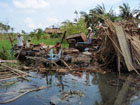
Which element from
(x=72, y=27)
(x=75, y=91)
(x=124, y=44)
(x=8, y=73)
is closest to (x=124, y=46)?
(x=124, y=44)

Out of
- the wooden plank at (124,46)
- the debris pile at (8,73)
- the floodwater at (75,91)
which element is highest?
the wooden plank at (124,46)

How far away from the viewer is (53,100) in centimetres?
429

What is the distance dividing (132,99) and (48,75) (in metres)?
3.82

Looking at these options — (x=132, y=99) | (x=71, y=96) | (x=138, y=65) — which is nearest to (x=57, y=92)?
(x=71, y=96)

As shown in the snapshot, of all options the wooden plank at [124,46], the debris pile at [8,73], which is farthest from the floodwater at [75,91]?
the wooden plank at [124,46]

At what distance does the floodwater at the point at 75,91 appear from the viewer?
433 cm

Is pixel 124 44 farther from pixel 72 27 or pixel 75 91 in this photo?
pixel 72 27

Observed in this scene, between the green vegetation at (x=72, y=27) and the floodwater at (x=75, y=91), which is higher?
the green vegetation at (x=72, y=27)

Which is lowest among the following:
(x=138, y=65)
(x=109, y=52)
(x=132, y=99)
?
(x=132, y=99)

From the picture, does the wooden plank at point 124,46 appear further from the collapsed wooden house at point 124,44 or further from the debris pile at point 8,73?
the debris pile at point 8,73

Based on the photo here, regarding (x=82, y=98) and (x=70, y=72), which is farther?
(x=70, y=72)

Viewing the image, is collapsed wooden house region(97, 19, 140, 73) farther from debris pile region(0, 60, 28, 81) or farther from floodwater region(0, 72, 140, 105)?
debris pile region(0, 60, 28, 81)

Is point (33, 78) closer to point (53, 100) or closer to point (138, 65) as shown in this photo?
point (53, 100)

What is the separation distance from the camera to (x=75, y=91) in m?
4.94
